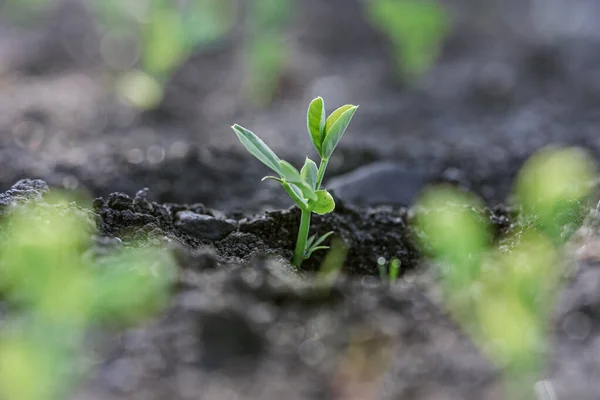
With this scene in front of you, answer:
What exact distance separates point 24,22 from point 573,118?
4880 mm

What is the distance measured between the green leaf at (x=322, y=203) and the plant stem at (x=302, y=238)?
0.09ft

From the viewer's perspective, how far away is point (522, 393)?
94cm

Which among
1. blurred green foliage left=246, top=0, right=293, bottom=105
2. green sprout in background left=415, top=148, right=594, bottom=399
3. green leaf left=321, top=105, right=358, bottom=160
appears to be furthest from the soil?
green leaf left=321, top=105, right=358, bottom=160

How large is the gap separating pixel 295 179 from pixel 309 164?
4.3 inches

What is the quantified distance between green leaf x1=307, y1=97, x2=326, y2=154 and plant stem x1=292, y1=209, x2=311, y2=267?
14cm

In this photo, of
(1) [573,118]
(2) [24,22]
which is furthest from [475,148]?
(2) [24,22]

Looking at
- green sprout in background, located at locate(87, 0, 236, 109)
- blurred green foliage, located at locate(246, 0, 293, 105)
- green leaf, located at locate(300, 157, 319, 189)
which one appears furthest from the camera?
blurred green foliage, located at locate(246, 0, 293, 105)

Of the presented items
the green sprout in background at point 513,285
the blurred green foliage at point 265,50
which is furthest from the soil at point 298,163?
the blurred green foliage at point 265,50

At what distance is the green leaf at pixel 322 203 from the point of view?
1437 mm

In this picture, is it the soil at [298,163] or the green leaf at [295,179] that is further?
the green leaf at [295,179]

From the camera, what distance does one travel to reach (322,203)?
1.46 m

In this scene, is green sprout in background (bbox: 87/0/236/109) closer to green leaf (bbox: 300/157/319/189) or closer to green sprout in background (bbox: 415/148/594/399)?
green leaf (bbox: 300/157/319/189)

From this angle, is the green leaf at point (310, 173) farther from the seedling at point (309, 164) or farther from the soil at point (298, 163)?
the soil at point (298, 163)

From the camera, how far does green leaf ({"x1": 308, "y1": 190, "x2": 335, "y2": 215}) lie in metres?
1.44
